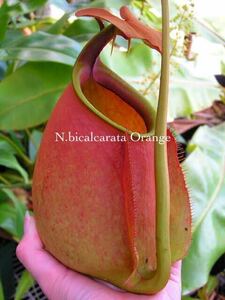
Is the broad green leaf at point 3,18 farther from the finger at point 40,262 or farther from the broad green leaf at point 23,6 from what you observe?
the finger at point 40,262

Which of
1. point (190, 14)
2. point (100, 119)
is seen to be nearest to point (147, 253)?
point (100, 119)

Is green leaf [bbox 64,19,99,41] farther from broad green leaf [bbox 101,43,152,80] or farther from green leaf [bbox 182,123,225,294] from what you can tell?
green leaf [bbox 182,123,225,294]

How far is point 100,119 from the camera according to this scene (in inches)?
15.3

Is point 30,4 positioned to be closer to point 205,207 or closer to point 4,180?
point 4,180

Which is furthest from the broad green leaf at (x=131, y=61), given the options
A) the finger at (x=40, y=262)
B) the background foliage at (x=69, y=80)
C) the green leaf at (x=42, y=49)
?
the finger at (x=40, y=262)

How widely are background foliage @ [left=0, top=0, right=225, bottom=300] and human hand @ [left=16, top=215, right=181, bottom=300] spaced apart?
0.23 meters

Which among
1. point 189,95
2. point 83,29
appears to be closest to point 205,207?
point 189,95

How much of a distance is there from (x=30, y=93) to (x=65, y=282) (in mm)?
369

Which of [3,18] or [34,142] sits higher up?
[3,18]

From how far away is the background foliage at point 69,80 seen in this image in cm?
69

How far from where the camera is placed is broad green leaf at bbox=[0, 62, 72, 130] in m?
0.70

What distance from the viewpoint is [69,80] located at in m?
0.72

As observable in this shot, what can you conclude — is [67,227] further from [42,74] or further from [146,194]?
[42,74]

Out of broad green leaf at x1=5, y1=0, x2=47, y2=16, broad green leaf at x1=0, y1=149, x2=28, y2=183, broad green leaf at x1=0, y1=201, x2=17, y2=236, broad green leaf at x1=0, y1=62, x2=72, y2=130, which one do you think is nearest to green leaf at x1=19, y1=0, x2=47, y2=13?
broad green leaf at x1=5, y1=0, x2=47, y2=16
